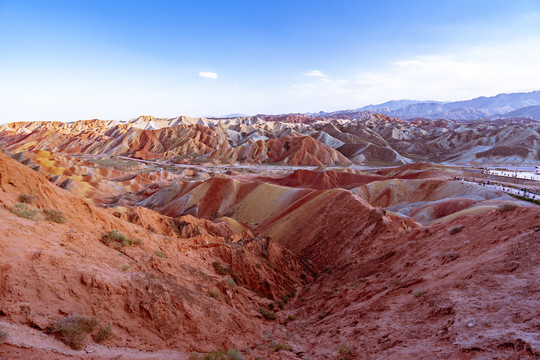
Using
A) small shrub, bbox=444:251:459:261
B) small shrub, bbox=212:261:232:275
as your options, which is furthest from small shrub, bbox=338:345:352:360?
small shrub, bbox=212:261:232:275

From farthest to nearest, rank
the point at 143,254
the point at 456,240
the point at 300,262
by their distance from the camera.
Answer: the point at 300,262 < the point at 456,240 < the point at 143,254

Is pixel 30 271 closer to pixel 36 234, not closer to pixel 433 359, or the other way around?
pixel 36 234

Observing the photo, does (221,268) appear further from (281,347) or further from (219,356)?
(219,356)

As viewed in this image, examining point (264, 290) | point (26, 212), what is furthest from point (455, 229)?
point (26, 212)

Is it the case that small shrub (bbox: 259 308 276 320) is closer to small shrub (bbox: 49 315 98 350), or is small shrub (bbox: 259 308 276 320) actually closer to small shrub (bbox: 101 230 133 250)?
small shrub (bbox: 101 230 133 250)

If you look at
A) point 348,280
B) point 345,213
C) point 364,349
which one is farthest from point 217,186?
point 364,349
